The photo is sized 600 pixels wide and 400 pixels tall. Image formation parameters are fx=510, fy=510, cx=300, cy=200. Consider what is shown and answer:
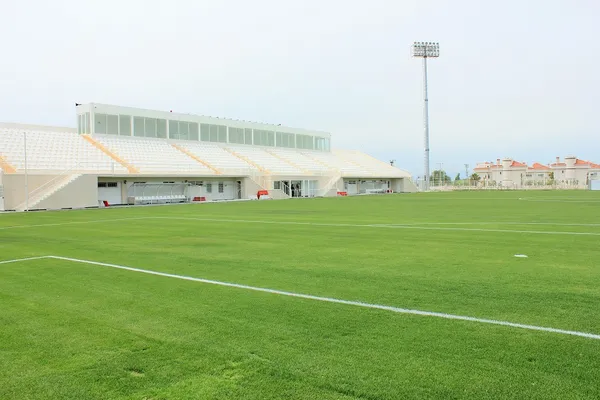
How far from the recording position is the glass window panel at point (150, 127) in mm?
55281

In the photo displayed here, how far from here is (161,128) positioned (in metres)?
57.1

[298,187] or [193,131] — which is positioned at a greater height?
[193,131]

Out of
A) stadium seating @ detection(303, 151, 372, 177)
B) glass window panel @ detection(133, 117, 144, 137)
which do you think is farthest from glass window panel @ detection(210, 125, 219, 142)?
stadium seating @ detection(303, 151, 372, 177)

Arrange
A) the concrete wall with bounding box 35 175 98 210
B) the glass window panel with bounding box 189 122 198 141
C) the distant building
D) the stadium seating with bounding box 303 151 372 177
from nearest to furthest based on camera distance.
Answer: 1. the concrete wall with bounding box 35 175 98 210
2. the glass window panel with bounding box 189 122 198 141
3. the stadium seating with bounding box 303 151 372 177
4. the distant building

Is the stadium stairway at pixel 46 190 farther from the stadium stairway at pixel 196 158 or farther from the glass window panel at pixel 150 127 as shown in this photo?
the glass window panel at pixel 150 127

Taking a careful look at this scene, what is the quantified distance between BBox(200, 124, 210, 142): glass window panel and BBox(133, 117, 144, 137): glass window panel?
826 centimetres

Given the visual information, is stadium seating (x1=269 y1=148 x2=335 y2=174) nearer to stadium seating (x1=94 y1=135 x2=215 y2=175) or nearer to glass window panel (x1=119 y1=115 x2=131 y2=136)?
stadium seating (x1=94 y1=135 x2=215 y2=175)

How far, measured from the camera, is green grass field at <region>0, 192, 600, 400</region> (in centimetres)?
412

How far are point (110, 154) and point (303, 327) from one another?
145 ft

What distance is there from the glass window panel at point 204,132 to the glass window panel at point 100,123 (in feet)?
41.8

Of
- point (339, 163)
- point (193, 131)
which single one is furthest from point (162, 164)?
point (339, 163)

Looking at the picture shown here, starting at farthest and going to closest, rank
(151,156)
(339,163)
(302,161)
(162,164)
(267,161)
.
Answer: (339,163) → (302,161) → (267,161) → (151,156) → (162,164)

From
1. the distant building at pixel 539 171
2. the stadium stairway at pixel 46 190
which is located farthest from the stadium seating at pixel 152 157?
the distant building at pixel 539 171

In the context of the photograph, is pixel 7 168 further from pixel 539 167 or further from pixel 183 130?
pixel 539 167
